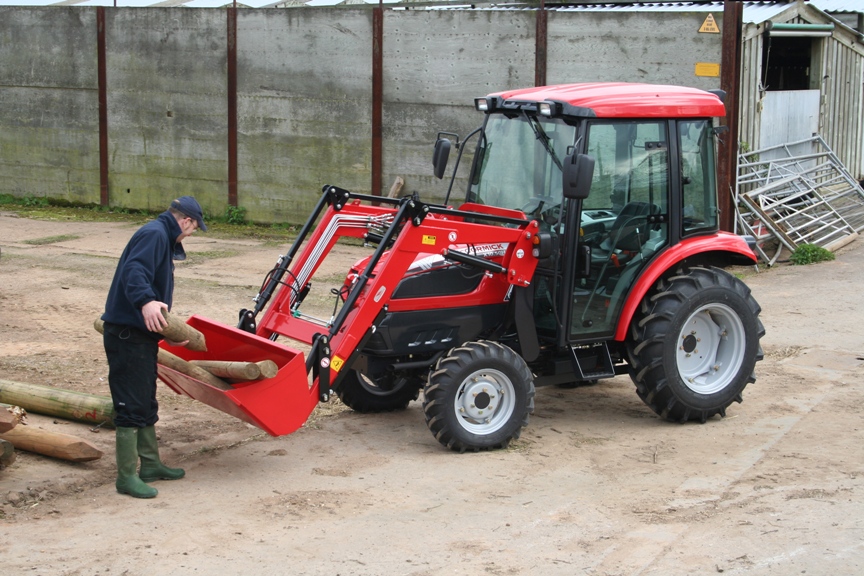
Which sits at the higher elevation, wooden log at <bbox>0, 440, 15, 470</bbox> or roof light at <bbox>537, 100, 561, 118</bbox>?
roof light at <bbox>537, 100, 561, 118</bbox>

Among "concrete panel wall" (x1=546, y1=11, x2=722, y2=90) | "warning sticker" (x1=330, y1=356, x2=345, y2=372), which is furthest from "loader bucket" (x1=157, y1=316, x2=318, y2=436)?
"concrete panel wall" (x1=546, y1=11, x2=722, y2=90)

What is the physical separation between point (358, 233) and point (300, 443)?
4.71 feet

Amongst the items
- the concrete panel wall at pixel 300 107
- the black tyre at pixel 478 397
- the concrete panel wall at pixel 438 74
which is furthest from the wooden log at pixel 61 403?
the concrete panel wall at pixel 300 107

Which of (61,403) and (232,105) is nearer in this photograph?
(61,403)

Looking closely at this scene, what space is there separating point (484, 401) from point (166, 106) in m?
11.6

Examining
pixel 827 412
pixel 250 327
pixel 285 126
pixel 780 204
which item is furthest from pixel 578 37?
pixel 250 327

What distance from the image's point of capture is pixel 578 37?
13727mm

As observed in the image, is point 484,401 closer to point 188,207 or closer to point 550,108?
point 550,108

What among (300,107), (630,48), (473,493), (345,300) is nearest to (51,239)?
(300,107)

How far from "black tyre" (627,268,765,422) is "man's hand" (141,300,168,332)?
10.5 ft

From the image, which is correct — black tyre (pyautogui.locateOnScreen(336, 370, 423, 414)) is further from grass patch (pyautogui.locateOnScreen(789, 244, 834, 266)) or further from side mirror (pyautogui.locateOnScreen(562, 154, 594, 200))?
grass patch (pyautogui.locateOnScreen(789, 244, 834, 266))

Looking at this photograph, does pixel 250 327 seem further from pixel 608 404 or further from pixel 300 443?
pixel 608 404

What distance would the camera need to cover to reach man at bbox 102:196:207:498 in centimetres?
597

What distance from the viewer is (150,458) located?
6.25 m
